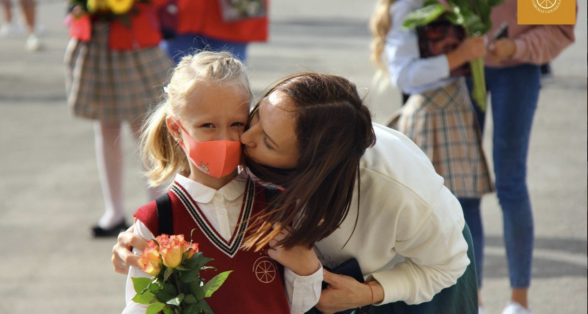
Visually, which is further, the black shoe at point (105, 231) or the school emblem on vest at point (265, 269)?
the black shoe at point (105, 231)

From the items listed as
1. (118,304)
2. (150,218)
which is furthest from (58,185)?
(150,218)

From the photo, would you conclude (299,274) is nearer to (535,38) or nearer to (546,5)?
(546,5)

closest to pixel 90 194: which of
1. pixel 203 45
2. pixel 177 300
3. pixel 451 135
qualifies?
pixel 203 45

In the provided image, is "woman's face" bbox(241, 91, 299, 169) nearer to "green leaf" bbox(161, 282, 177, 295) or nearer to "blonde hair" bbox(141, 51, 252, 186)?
"blonde hair" bbox(141, 51, 252, 186)

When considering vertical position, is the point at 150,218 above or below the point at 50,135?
above

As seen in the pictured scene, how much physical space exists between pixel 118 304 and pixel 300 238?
1983 mm

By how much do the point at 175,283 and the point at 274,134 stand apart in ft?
1.38

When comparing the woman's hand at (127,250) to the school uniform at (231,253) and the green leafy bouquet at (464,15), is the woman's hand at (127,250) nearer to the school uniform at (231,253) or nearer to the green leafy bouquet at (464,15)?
the school uniform at (231,253)

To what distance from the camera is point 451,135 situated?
298cm

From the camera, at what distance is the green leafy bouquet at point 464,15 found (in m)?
2.82

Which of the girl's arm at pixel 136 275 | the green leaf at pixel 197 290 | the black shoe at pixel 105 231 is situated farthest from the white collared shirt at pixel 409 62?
the black shoe at pixel 105 231

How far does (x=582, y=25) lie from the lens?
3.07 m

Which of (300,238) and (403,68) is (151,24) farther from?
(300,238)

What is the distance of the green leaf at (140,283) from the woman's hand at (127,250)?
0.43ft
